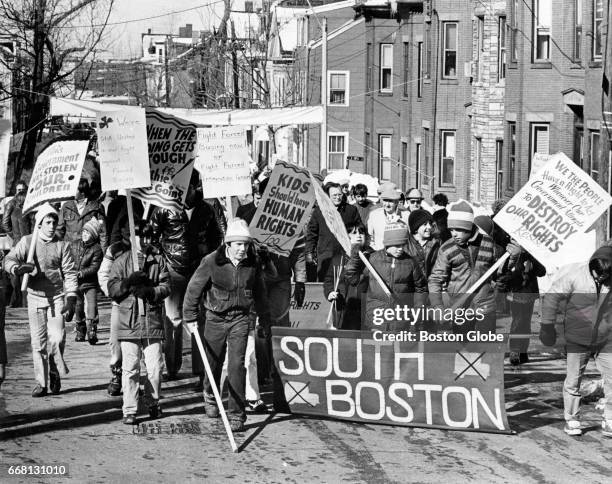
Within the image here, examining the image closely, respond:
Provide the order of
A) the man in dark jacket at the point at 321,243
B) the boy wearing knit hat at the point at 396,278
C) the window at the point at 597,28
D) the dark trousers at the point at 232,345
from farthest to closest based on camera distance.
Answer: the window at the point at 597,28
the man in dark jacket at the point at 321,243
the boy wearing knit hat at the point at 396,278
the dark trousers at the point at 232,345

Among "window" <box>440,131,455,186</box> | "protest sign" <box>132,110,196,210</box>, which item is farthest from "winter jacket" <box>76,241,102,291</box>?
"window" <box>440,131,455,186</box>

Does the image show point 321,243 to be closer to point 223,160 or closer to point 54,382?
point 223,160

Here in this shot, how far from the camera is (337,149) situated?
177 ft

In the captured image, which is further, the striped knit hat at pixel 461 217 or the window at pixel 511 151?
the window at pixel 511 151

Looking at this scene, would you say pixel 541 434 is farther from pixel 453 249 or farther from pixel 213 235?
pixel 213 235

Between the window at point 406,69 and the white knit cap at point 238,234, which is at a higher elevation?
the window at point 406,69

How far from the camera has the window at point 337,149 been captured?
2111 inches

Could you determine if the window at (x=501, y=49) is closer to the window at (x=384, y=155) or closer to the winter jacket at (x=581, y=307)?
the window at (x=384, y=155)

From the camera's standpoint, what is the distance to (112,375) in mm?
12367

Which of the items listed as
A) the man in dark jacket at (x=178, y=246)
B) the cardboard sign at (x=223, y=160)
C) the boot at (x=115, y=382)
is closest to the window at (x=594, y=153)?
the cardboard sign at (x=223, y=160)

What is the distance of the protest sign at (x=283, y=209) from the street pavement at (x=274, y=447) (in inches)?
63.1

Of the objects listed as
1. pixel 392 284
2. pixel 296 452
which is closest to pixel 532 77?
pixel 392 284

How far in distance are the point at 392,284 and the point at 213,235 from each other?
2355mm

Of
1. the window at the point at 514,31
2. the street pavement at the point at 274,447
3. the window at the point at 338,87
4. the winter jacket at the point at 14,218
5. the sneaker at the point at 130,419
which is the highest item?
the window at the point at 514,31
